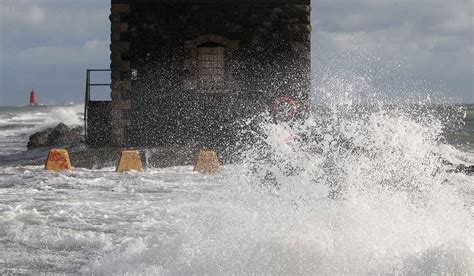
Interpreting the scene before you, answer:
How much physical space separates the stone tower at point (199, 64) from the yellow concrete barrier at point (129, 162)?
412cm

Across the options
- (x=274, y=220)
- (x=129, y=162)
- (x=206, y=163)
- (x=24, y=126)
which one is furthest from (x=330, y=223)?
(x=24, y=126)

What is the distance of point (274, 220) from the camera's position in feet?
24.9

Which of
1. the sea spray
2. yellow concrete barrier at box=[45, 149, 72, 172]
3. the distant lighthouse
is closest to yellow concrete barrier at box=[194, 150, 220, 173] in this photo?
yellow concrete barrier at box=[45, 149, 72, 172]

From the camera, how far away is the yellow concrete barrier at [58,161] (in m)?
14.3

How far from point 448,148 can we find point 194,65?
13.1 meters

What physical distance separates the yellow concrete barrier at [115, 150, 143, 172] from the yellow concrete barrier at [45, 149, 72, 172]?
3.03ft

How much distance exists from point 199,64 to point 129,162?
200 inches

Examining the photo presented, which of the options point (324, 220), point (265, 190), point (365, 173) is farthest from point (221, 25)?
point (324, 220)

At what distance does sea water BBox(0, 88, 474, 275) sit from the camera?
6.29 metres

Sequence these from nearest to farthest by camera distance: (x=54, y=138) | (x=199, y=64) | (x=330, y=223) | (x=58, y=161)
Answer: (x=330, y=223), (x=58, y=161), (x=199, y=64), (x=54, y=138)

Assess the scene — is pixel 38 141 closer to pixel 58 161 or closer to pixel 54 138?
pixel 54 138

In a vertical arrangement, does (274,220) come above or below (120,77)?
below

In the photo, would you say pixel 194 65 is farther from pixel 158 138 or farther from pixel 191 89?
pixel 158 138

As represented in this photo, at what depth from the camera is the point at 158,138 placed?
1873cm
